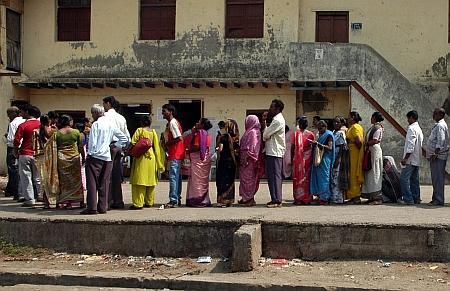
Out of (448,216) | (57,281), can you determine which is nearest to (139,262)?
(57,281)

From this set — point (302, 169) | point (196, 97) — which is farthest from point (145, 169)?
point (196, 97)

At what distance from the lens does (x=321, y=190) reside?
953 cm

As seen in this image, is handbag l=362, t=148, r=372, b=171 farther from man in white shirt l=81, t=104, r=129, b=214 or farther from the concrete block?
man in white shirt l=81, t=104, r=129, b=214

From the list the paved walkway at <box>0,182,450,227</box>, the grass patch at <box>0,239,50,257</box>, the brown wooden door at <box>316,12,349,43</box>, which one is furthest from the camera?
the brown wooden door at <box>316,12,349,43</box>

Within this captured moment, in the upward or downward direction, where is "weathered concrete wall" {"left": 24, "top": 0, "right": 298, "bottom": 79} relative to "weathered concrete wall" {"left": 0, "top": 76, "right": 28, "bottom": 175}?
upward

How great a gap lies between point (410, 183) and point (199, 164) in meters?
3.52

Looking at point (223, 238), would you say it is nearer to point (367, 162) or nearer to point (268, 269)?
point (268, 269)

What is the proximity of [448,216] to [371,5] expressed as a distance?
37.4ft

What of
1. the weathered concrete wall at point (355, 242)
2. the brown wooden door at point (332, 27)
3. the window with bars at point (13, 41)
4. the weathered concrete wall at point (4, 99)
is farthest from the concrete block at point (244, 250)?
the window with bars at point (13, 41)

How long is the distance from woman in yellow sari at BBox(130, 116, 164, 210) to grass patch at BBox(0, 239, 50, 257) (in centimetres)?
170

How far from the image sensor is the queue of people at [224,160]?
910 cm

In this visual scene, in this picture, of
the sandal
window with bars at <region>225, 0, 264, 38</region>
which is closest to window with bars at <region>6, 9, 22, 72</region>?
window with bars at <region>225, 0, 264, 38</region>

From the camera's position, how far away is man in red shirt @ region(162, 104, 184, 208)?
937cm

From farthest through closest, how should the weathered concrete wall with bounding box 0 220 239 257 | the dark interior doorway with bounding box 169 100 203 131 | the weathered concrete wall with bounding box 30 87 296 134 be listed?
1. the dark interior doorway with bounding box 169 100 203 131
2. the weathered concrete wall with bounding box 30 87 296 134
3. the weathered concrete wall with bounding box 0 220 239 257
